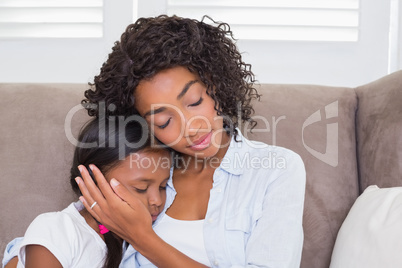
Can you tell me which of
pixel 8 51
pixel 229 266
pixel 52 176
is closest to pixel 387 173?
pixel 229 266

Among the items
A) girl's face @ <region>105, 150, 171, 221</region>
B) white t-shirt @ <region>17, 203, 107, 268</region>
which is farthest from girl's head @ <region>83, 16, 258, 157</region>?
white t-shirt @ <region>17, 203, 107, 268</region>

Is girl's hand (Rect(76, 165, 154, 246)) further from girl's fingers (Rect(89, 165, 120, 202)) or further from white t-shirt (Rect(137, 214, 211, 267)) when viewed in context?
white t-shirt (Rect(137, 214, 211, 267))

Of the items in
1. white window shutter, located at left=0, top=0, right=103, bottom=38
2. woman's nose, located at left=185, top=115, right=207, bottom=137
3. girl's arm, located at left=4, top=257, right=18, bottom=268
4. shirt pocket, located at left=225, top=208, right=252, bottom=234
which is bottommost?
girl's arm, located at left=4, top=257, right=18, bottom=268

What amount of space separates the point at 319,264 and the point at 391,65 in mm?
1133

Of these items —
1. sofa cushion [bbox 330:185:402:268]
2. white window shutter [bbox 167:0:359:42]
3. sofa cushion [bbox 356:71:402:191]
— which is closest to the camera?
sofa cushion [bbox 330:185:402:268]

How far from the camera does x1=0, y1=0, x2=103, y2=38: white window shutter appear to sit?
85.0 inches

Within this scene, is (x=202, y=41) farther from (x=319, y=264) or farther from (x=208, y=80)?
(x=319, y=264)

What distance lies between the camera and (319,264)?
154cm

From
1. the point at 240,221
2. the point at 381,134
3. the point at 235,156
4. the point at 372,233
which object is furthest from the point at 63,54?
the point at 372,233

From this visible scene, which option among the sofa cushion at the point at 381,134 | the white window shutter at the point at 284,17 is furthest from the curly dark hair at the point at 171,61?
the white window shutter at the point at 284,17

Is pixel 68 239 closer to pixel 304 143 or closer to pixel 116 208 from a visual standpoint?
pixel 116 208

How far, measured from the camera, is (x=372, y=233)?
1.28 m

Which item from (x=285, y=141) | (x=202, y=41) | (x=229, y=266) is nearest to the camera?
(x=229, y=266)

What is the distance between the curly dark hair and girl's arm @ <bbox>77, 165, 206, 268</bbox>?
0.25 metres
